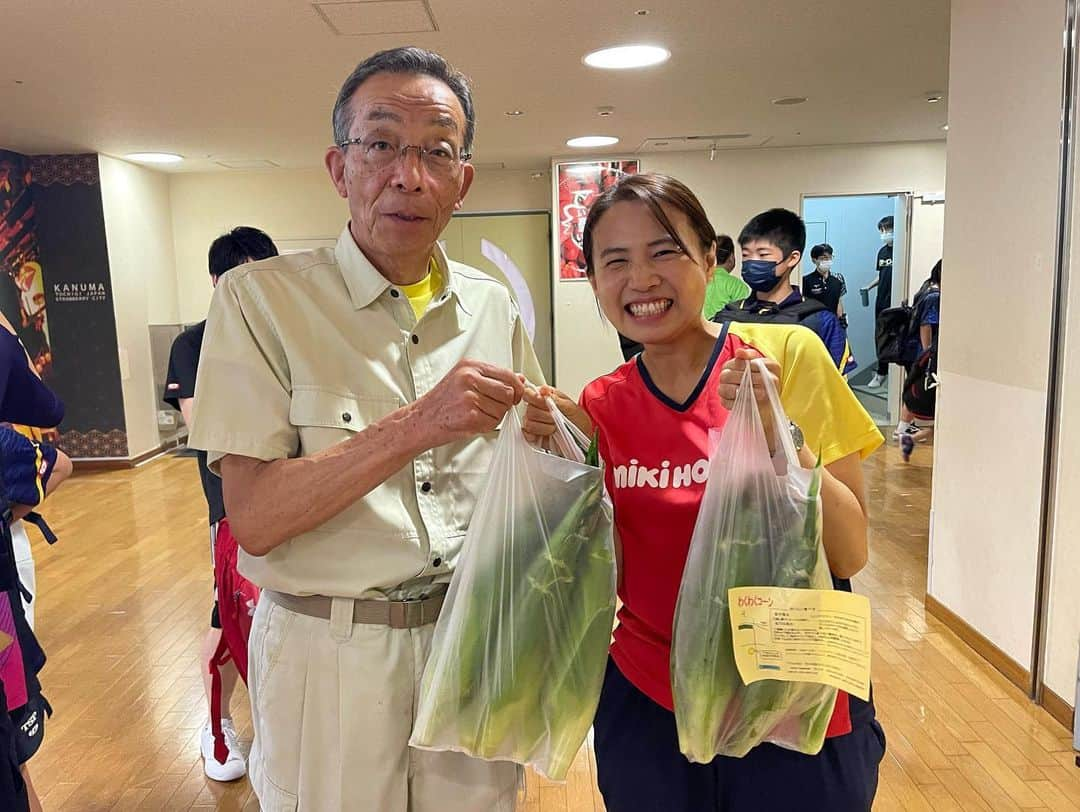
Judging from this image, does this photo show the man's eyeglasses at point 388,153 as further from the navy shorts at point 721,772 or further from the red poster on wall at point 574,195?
the red poster on wall at point 574,195


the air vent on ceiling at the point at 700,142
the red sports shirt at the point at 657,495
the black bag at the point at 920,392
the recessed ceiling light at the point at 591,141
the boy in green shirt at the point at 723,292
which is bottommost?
the black bag at the point at 920,392

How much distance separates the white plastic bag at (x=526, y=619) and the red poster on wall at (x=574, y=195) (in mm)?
6853

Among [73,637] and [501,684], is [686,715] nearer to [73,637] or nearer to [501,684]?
[501,684]

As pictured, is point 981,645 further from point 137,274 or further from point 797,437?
point 137,274

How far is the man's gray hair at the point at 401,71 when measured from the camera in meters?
1.13

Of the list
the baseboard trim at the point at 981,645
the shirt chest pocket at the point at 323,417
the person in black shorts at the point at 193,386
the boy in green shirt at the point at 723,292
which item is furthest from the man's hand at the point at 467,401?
the boy in green shirt at the point at 723,292

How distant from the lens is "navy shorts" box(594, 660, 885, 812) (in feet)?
3.61

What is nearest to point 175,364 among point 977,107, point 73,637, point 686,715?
point 73,637

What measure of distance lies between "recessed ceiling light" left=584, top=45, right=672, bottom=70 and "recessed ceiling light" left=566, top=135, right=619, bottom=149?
7.65 feet

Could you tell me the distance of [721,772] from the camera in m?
1.13

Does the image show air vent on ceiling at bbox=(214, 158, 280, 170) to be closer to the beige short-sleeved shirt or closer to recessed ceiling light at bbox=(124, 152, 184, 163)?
recessed ceiling light at bbox=(124, 152, 184, 163)

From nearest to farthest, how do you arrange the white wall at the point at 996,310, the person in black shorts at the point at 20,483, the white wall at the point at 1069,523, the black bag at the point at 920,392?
1. the person in black shorts at the point at 20,483
2. the white wall at the point at 1069,523
3. the white wall at the point at 996,310
4. the black bag at the point at 920,392

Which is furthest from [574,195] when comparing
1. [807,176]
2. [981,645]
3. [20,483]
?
[20,483]

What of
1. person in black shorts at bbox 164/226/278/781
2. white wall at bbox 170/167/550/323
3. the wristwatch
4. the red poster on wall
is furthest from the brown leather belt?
white wall at bbox 170/167/550/323
